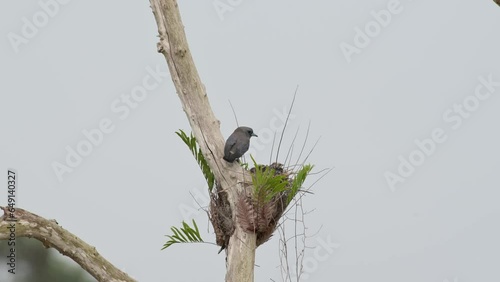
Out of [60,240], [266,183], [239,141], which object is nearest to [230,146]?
[239,141]

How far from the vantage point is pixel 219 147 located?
18.5ft

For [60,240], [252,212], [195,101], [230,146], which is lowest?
[60,240]

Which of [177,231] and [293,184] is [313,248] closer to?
[293,184]

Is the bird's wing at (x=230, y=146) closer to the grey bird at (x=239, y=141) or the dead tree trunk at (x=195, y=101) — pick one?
the grey bird at (x=239, y=141)

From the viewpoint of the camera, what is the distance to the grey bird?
5430 millimetres

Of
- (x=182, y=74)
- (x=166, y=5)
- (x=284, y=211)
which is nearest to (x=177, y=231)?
(x=284, y=211)

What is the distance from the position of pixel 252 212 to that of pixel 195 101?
2.97ft

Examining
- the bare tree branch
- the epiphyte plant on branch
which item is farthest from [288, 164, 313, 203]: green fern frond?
the bare tree branch

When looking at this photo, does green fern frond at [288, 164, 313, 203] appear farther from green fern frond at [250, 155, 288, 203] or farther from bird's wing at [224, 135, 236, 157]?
bird's wing at [224, 135, 236, 157]

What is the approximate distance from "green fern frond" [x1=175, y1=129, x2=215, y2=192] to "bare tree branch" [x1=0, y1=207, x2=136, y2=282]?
924mm

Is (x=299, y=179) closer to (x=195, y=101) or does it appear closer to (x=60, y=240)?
(x=195, y=101)

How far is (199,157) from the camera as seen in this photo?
587 centimetres

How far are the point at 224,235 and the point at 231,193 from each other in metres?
0.31

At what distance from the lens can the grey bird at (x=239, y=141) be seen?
5.43m
